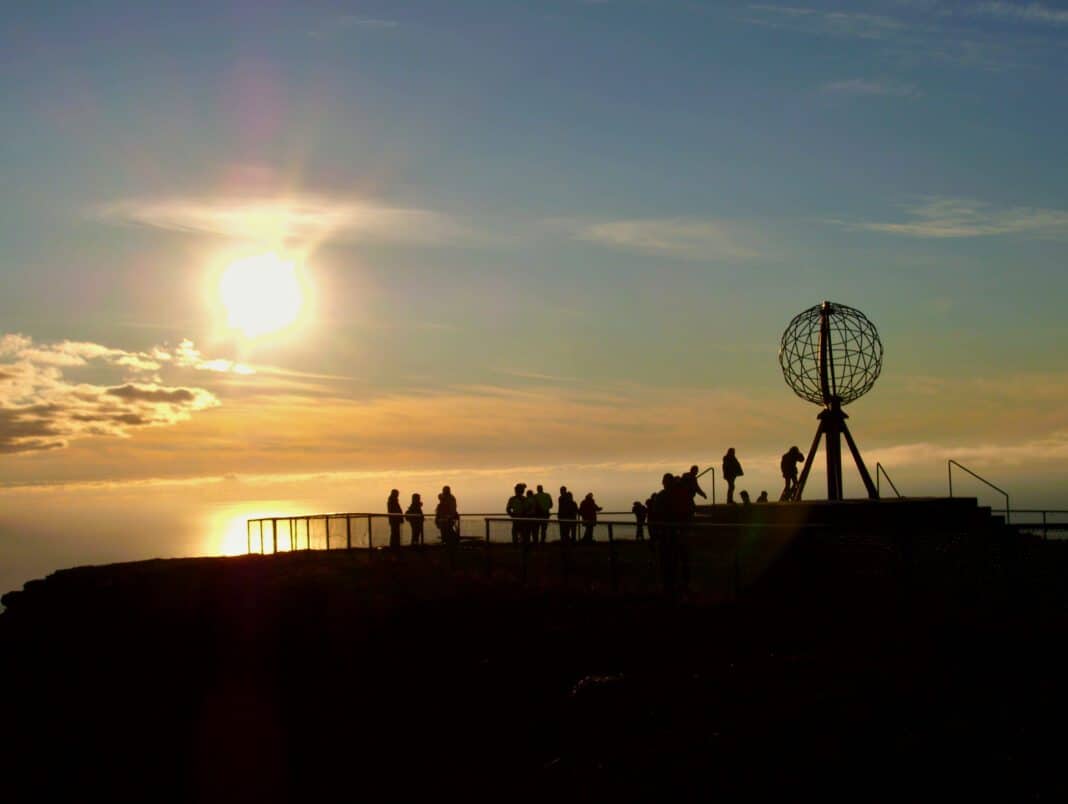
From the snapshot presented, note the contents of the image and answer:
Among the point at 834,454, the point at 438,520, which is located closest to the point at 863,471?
the point at 834,454

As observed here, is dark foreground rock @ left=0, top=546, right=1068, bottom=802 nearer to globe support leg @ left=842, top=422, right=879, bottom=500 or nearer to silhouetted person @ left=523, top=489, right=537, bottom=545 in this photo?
silhouetted person @ left=523, top=489, right=537, bottom=545

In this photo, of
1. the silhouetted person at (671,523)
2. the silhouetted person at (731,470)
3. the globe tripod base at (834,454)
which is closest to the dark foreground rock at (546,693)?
the silhouetted person at (671,523)

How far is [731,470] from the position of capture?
34.3m

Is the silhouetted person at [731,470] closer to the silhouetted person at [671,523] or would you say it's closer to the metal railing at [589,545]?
the metal railing at [589,545]

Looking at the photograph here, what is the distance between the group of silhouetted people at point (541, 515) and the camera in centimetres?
2389

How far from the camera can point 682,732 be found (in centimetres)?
1098

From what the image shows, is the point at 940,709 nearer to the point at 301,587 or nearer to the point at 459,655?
the point at 459,655

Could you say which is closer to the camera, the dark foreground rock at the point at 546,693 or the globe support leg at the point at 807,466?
the dark foreground rock at the point at 546,693

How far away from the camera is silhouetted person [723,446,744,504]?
112ft

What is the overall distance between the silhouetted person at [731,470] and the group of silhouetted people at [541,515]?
3.90 m

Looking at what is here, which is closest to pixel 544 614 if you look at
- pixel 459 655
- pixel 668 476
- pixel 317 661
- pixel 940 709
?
pixel 459 655

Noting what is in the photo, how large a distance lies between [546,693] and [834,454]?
22.7 meters

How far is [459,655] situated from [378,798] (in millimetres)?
5595

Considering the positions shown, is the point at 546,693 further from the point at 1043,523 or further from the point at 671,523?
the point at 1043,523
